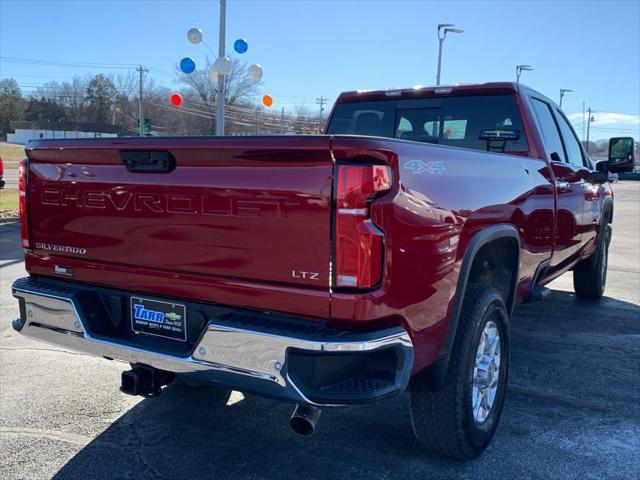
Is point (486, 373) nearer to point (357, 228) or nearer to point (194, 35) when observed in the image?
point (357, 228)

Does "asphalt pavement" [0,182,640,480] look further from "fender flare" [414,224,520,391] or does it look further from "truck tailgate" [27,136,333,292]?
"truck tailgate" [27,136,333,292]

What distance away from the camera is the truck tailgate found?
238 centimetres

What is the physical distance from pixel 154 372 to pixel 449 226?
154 centimetres

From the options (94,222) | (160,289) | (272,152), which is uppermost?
(272,152)

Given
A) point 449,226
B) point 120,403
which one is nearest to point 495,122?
point 449,226

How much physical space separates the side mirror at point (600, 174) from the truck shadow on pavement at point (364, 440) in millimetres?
1953

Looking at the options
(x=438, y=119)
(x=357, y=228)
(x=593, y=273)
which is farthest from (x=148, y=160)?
(x=593, y=273)

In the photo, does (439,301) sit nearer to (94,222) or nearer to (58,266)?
(94,222)

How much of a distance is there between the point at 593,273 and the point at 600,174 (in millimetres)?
1325

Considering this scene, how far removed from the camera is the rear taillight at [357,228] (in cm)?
229

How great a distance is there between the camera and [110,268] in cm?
297

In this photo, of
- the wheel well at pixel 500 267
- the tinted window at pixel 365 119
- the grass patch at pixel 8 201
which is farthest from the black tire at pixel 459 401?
the grass patch at pixel 8 201

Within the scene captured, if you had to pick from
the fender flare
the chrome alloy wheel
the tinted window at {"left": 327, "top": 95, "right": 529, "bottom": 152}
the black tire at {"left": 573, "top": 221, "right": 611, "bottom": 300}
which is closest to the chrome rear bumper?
the fender flare

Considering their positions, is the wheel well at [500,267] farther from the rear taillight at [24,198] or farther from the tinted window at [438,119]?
the rear taillight at [24,198]
